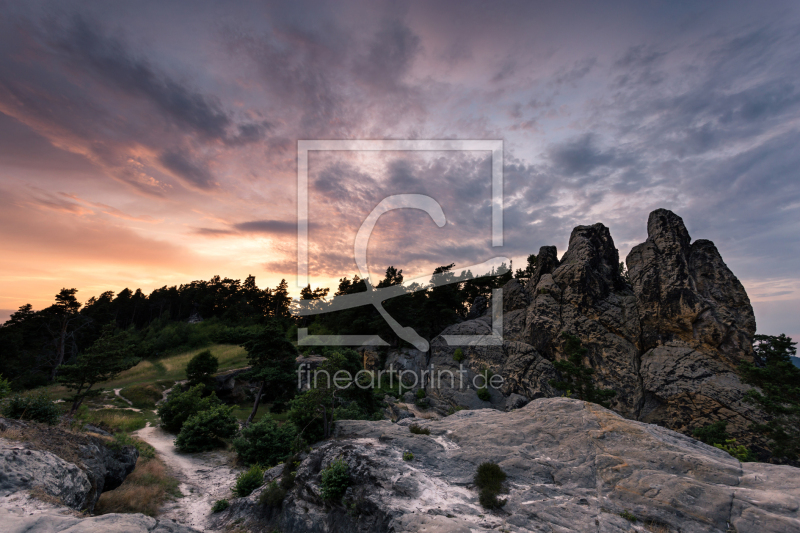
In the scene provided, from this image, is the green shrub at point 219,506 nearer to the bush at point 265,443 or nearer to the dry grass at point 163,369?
the bush at point 265,443

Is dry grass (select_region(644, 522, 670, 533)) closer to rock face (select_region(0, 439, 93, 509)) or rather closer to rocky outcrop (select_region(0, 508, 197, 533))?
rocky outcrop (select_region(0, 508, 197, 533))

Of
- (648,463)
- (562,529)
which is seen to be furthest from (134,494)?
(648,463)

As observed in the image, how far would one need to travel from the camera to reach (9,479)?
970cm

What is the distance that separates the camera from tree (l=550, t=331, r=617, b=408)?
35125mm

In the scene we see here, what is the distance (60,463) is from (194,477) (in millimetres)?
12222

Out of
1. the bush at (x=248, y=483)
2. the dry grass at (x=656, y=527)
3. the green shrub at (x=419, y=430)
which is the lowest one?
the bush at (x=248, y=483)

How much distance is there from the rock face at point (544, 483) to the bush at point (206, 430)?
40.1 ft

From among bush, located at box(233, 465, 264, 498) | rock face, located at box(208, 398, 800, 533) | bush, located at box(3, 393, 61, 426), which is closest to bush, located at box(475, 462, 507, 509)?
rock face, located at box(208, 398, 800, 533)

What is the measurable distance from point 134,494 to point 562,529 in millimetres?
21038

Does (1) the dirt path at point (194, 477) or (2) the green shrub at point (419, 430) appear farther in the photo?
(2) the green shrub at point (419, 430)

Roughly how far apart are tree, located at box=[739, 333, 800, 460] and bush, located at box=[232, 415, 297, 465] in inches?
1543

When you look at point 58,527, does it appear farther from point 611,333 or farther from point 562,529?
point 611,333

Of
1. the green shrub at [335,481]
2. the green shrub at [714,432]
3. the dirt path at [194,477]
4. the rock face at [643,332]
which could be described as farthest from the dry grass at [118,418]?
the green shrub at [714,432]

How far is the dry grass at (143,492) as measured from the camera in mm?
15203
